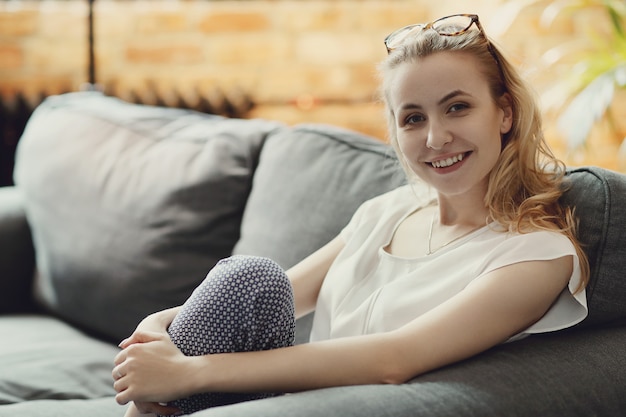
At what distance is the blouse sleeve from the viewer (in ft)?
3.74

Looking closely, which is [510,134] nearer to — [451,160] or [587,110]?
[451,160]

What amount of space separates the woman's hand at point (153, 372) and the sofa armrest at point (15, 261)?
3.53 ft

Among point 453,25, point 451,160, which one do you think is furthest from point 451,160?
point 453,25

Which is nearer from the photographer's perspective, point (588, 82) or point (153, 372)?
point (153, 372)

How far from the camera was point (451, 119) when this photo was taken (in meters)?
1.26

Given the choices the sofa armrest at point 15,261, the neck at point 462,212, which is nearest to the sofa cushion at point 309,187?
the neck at point 462,212

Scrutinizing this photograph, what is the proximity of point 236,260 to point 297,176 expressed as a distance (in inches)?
22.0

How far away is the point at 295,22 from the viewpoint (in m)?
3.29

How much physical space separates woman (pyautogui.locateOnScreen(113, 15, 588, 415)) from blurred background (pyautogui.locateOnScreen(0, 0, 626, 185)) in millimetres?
1755

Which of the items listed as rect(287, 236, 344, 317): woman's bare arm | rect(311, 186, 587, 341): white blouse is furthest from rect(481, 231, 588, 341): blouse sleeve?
rect(287, 236, 344, 317): woman's bare arm

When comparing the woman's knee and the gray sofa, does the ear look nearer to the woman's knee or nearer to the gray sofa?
the gray sofa

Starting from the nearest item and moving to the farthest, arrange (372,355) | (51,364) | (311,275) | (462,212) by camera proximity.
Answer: (372,355) → (462,212) → (311,275) → (51,364)

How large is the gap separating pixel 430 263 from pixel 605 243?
0.26 meters

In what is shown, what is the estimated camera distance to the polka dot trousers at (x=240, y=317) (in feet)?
3.65
